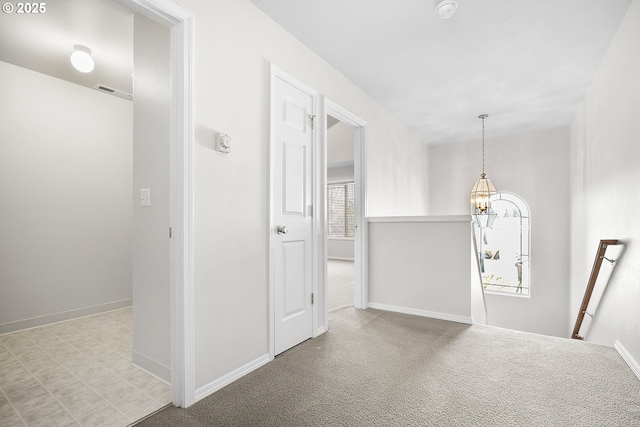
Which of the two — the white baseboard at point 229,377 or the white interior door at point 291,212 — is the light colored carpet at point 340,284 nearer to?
the white interior door at point 291,212

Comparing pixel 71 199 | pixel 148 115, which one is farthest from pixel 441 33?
pixel 71 199

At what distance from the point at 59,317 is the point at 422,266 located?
3.73m

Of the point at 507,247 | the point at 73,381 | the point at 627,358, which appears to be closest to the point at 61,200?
the point at 73,381

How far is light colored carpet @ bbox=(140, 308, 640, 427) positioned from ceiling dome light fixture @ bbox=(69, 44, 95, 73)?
2841 millimetres

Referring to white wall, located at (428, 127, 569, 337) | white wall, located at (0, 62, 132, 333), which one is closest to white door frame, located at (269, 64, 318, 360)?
white wall, located at (0, 62, 132, 333)

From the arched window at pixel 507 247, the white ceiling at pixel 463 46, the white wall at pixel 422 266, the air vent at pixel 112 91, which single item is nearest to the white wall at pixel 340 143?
the white ceiling at pixel 463 46

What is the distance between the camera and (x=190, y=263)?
68.7 inches

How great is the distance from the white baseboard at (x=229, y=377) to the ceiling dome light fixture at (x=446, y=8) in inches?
106

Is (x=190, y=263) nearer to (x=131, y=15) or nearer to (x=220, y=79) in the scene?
(x=220, y=79)

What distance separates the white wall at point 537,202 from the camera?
17.1 feet

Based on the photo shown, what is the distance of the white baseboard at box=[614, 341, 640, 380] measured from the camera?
203 centimetres

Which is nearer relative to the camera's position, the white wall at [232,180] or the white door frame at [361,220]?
the white wall at [232,180]

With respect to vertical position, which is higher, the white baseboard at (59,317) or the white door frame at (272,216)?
the white door frame at (272,216)

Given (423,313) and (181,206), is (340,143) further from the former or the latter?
(181,206)
